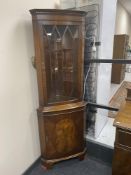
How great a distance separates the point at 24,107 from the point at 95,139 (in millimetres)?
965

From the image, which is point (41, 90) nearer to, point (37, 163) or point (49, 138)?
point (49, 138)

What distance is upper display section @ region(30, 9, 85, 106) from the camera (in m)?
1.40

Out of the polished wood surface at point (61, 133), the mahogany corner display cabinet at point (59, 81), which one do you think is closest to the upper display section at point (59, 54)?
the mahogany corner display cabinet at point (59, 81)

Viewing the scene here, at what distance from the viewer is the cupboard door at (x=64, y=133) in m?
A: 1.63

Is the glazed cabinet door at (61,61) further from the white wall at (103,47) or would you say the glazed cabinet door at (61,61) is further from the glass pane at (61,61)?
the white wall at (103,47)

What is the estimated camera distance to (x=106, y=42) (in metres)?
1.94

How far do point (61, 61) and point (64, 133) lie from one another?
0.74 metres

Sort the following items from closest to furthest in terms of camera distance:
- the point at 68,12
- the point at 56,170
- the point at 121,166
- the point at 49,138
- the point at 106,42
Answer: the point at 121,166
the point at 68,12
the point at 49,138
the point at 56,170
the point at 106,42

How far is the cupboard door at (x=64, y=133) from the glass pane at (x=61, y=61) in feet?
0.61

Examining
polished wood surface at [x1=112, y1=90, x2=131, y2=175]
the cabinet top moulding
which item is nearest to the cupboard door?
polished wood surface at [x1=112, y1=90, x2=131, y2=175]

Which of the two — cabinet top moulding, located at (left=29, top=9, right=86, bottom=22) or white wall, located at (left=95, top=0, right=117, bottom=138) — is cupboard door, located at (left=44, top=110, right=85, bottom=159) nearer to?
white wall, located at (left=95, top=0, right=117, bottom=138)

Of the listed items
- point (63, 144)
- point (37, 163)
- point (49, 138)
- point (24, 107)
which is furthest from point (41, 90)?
point (37, 163)

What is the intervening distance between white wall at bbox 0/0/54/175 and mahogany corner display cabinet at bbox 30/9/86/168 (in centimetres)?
14

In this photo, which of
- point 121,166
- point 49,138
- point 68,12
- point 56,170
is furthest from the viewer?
point 56,170
